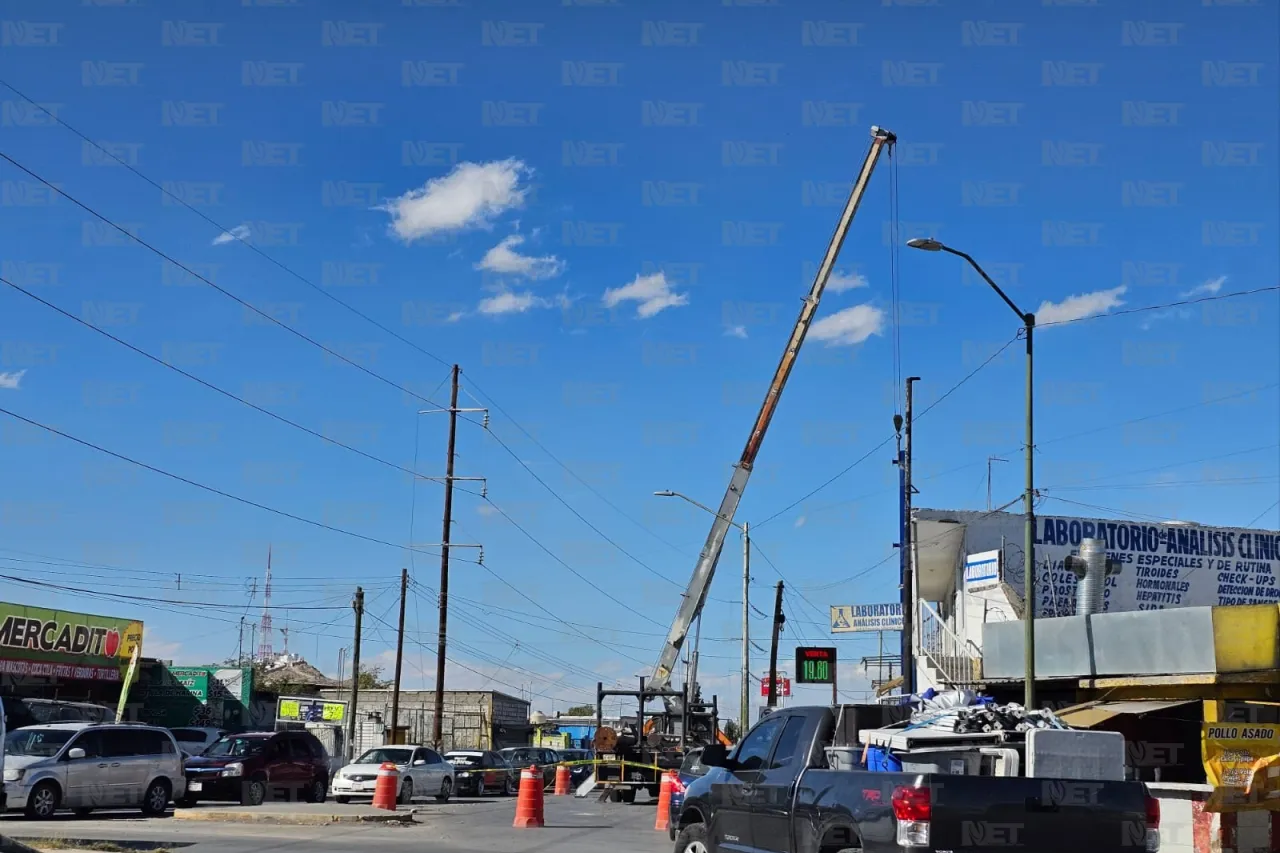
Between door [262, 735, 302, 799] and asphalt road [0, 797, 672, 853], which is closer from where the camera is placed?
asphalt road [0, 797, 672, 853]

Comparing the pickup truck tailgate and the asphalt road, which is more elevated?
the pickup truck tailgate

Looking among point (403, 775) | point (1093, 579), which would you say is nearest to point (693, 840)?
point (403, 775)

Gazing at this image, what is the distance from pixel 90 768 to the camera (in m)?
22.3

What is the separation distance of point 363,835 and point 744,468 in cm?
2042

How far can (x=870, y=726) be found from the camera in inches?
409

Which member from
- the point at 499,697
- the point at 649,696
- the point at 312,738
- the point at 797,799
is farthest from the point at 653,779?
the point at 499,697

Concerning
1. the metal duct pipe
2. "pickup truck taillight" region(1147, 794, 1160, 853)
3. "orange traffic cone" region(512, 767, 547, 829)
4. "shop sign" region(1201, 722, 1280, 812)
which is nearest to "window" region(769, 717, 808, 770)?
"pickup truck taillight" region(1147, 794, 1160, 853)

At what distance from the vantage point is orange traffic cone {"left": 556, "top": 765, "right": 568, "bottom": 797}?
1372 inches

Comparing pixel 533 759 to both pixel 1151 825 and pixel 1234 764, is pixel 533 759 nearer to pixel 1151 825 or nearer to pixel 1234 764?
pixel 1234 764

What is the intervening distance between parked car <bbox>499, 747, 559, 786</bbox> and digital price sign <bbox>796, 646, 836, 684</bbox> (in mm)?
11836

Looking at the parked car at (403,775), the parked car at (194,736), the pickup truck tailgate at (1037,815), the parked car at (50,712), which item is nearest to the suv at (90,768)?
the parked car at (403,775)

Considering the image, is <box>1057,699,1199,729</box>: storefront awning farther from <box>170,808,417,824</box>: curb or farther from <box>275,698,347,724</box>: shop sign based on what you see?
<box>275,698,347,724</box>: shop sign

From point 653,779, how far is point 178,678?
26.3m

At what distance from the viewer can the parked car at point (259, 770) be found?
27.5 m
